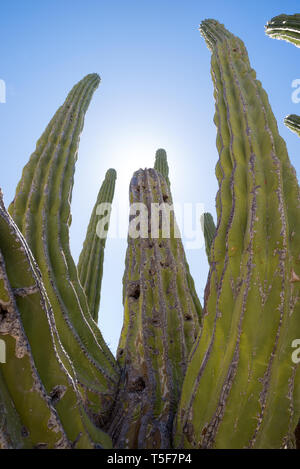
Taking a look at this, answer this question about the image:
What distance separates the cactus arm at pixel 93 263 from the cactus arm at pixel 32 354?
264cm

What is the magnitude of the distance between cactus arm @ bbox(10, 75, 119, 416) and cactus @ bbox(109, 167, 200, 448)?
18cm

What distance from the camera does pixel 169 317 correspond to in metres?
2.38

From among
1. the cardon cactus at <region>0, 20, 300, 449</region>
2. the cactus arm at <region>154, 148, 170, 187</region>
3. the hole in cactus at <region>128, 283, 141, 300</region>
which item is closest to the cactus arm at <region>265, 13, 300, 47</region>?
the cardon cactus at <region>0, 20, 300, 449</region>

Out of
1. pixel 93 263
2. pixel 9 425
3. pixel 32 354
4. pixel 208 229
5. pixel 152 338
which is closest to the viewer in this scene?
pixel 9 425

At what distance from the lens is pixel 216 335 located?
163 cm

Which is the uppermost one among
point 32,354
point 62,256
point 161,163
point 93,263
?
point 161,163

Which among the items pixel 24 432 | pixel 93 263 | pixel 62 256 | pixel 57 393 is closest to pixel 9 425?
pixel 24 432

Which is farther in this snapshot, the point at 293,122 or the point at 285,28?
the point at 293,122

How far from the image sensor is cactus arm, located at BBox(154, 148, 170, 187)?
513 cm

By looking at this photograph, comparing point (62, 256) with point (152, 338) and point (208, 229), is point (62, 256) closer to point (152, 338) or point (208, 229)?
point (152, 338)

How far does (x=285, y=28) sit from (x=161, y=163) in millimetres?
2315
